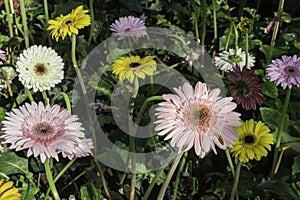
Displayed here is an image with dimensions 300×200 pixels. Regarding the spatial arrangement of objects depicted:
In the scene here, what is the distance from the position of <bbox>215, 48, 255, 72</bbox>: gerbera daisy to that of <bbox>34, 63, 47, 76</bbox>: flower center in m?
0.52

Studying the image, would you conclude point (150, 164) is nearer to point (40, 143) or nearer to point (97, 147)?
point (97, 147)

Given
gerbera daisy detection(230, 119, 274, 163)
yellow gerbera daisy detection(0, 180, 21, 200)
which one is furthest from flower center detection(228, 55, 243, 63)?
yellow gerbera daisy detection(0, 180, 21, 200)

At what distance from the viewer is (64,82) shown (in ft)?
5.26

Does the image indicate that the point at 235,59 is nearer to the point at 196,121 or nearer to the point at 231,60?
the point at 231,60

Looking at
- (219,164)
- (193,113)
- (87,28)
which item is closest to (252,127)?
(193,113)

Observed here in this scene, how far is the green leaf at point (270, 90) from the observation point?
1.54 metres

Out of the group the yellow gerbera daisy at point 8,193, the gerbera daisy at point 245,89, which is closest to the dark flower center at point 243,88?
the gerbera daisy at point 245,89

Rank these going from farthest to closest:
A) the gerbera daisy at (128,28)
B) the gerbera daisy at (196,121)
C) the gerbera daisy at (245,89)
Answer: the gerbera daisy at (128,28) → the gerbera daisy at (245,89) → the gerbera daisy at (196,121)

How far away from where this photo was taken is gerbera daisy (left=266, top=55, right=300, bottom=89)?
1.27 meters

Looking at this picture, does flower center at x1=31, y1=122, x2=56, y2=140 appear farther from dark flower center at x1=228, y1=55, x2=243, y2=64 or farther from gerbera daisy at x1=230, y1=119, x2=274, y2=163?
dark flower center at x1=228, y1=55, x2=243, y2=64

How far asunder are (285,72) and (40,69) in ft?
1.82

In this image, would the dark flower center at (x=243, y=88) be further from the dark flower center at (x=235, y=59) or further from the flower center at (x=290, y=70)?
the dark flower center at (x=235, y=59)

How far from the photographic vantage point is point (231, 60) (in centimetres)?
154

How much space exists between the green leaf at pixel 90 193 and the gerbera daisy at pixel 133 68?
261 millimetres
